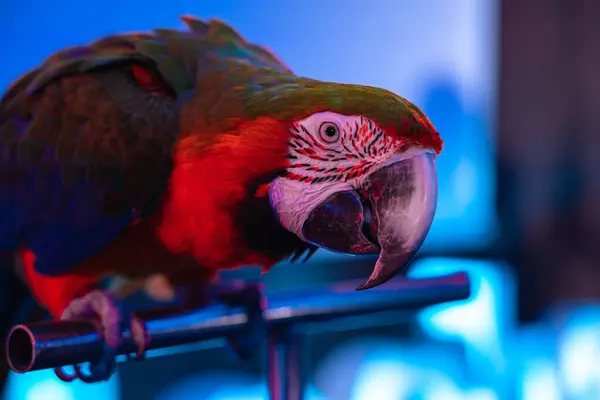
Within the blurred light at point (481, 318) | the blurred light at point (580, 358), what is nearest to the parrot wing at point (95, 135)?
the blurred light at point (481, 318)

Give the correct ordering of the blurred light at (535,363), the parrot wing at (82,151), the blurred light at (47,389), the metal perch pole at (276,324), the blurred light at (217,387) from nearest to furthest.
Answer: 1. the metal perch pole at (276,324)
2. the parrot wing at (82,151)
3. the blurred light at (47,389)
4. the blurred light at (217,387)
5. the blurred light at (535,363)

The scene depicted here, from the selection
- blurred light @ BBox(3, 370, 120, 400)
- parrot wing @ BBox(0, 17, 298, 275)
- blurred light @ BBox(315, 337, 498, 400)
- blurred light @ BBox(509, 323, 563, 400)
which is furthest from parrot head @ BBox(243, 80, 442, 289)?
blurred light @ BBox(509, 323, 563, 400)

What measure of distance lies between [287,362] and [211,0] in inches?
30.3

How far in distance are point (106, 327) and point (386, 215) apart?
293 millimetres

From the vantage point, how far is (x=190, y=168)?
2.50 ft

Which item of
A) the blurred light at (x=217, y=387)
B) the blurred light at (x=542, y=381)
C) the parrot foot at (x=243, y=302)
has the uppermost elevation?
the parrot foot at (x=243, y=302)

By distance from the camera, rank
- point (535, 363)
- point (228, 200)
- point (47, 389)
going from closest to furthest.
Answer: point (228, 200) → point (47, 389) → point (535, 363)

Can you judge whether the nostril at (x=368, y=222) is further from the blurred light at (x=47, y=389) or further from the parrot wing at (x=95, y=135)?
the blurred light at (x=47, y=389)

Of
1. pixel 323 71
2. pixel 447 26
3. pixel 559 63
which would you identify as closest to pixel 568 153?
pixel 559 63

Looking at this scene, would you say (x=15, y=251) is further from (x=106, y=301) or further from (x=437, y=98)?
(x=437, y=98)

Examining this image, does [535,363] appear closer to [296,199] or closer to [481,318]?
[481,318]

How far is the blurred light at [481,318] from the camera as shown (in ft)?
6.53

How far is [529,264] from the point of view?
231cm

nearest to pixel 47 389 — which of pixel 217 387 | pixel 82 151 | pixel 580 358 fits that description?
pixel 217 387
